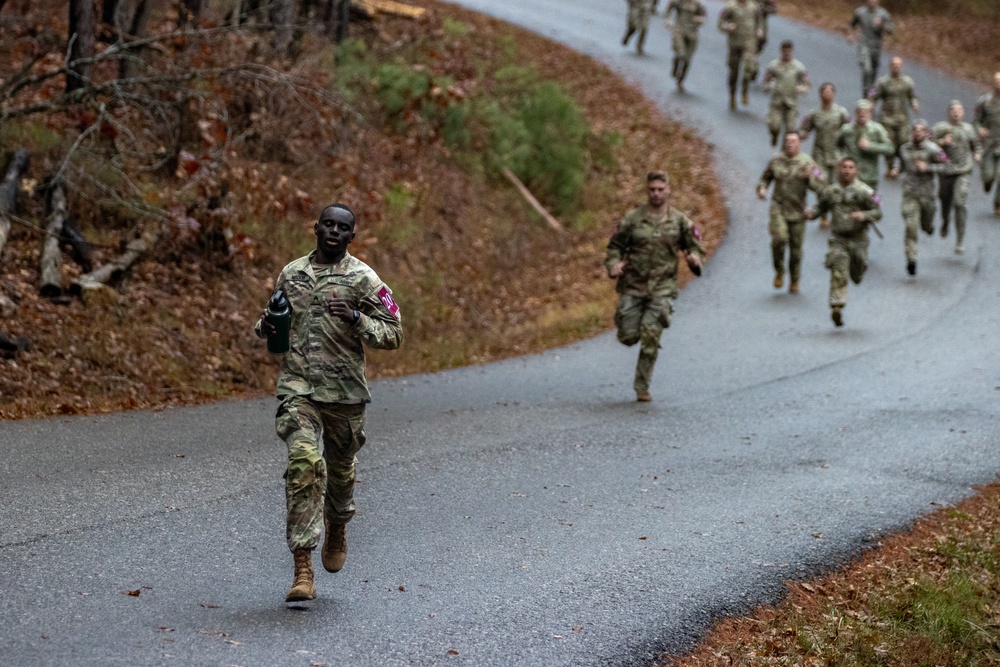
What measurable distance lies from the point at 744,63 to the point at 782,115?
317 cm

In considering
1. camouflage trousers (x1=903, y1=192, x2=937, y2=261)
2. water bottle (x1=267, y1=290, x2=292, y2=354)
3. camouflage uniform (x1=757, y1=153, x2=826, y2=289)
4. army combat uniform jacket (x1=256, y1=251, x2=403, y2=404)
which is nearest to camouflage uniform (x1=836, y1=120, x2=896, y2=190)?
camouflage trousers (x1=903, y1=192, x2=937, y2=261)

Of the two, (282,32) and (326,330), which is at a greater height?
(282,32)

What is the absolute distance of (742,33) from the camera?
2583cm

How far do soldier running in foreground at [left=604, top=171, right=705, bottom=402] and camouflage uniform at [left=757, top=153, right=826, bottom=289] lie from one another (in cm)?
554

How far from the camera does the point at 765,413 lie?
12.3 metres

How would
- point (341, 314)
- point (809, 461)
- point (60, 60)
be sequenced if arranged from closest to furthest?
point (341, 314), point (809, 461), point (60, 60)

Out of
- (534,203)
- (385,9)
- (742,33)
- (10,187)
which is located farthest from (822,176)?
(10,187)

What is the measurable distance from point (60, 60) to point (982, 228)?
14.4 meters

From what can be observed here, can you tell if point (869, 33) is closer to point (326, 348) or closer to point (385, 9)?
point (385, 9)

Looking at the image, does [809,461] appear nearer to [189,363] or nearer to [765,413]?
[765,413]

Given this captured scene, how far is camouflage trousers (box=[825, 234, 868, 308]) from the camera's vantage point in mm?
16062

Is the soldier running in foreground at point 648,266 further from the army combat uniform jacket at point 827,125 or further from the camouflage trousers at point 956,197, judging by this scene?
the army combat uniform jacket at point 827,125

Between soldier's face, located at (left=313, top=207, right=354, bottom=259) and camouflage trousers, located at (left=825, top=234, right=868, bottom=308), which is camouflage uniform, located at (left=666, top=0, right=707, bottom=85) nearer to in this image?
camouflage trousers, located at (left=825, top=234, right=868, bottom=308)

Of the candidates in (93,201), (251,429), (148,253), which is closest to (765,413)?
(251,429)
